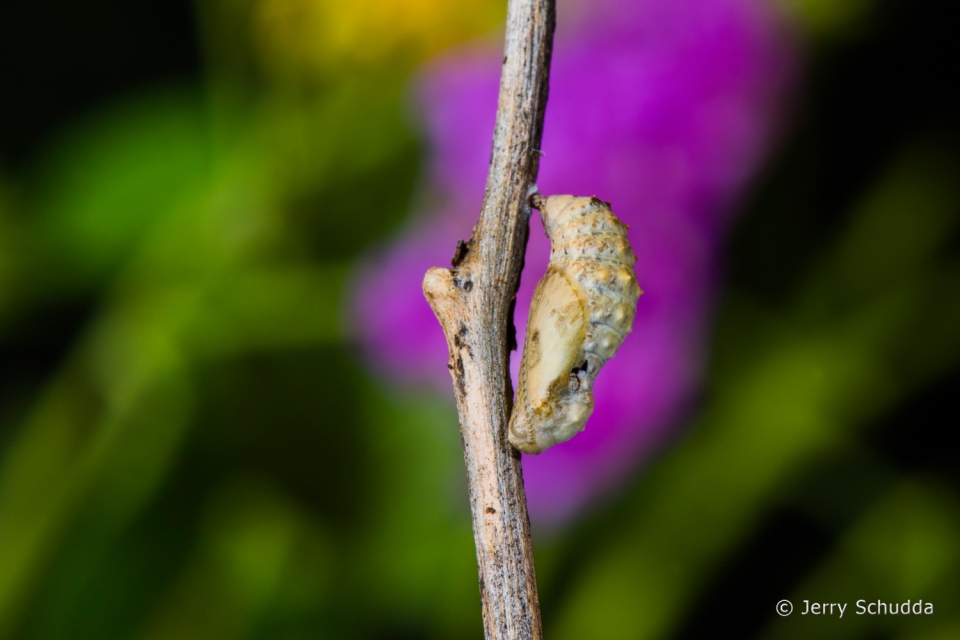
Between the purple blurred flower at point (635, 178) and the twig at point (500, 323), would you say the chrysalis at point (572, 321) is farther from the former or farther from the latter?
the purple blurred flower at point (635, 178)

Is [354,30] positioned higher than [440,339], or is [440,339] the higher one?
[354,30]

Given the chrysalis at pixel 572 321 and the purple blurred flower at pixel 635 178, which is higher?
the purple blurred flower at pixel 635 178

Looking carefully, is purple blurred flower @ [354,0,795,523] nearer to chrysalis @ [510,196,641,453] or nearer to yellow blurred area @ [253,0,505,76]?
yellow blurred area @ [253,0,505,76]

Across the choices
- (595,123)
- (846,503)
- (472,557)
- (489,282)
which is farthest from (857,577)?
(489,282)

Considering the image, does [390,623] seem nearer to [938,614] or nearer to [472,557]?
[472,557]

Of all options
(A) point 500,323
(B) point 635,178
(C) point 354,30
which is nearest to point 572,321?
(A) point 500,323

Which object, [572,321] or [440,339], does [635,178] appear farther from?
[572,321]

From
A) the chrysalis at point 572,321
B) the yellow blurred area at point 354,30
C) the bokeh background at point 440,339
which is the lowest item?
the chrysalis at point 572,321

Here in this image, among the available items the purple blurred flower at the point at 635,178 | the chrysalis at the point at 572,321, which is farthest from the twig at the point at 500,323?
the purple blurred flower at the point at 635,178
